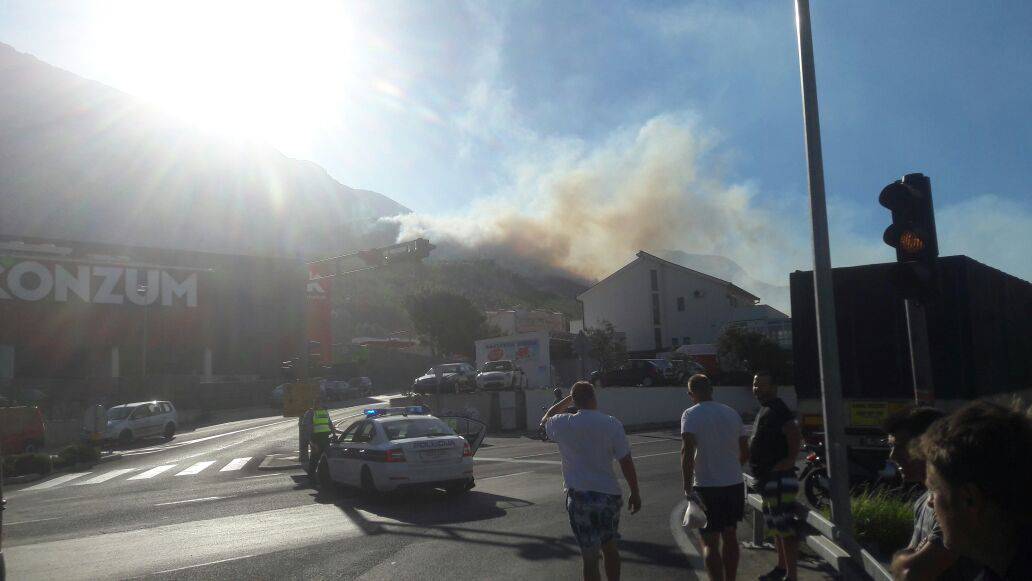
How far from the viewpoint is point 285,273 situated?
61906 mm

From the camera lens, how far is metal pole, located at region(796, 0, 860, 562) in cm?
646

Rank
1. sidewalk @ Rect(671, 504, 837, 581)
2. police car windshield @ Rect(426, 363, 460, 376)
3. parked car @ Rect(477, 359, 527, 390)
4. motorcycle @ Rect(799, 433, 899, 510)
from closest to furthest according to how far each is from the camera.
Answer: sidewalk @ Rect(671, 504, 837, 581) → motorcycle @ Rect(799, 433, 899, 510) → parked car @ Rect(477, 359, 527, 390) → police car windshield @ Rect(426, 363, 460, 376)

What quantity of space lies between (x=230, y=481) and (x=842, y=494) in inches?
549

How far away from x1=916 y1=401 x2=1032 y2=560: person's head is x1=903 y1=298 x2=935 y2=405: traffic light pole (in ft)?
14.5

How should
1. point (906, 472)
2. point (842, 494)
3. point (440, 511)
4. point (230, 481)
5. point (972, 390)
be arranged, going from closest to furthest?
1. point (906, 472)
2. point (842, 494)
3. point (972, 390)
4. point (440, 511)
5. point (230, 481)

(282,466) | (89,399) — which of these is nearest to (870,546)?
(282,466)

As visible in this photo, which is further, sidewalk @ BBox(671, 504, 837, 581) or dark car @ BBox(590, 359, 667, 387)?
dark car @ BBox(590, 359, 667, 387)

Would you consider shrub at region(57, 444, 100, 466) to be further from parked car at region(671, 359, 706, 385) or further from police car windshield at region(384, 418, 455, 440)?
parked car at region(671, 359, 706, 385)

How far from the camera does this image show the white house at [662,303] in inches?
2495

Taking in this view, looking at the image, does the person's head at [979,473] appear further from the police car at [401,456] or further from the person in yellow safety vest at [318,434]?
the person in yellow safety vest at [318,434]

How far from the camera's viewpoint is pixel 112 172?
464 ft

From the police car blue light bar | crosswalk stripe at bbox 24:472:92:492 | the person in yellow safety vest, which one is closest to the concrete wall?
the person in yellow safety vest

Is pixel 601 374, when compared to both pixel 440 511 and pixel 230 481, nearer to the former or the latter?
pixel 230 481

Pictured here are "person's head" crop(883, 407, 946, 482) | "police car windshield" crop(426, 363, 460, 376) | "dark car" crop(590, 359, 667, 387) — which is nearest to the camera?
"person's head" crop(883, 407, 946, 482)
